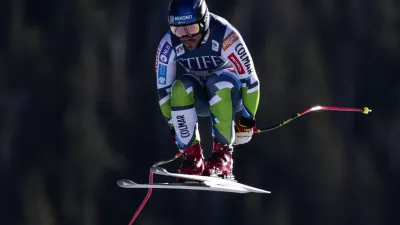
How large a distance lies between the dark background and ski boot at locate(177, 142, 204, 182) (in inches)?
169

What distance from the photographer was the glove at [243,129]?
7.25 metres

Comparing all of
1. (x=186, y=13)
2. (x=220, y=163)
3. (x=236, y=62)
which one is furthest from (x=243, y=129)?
(x=186, y=13)

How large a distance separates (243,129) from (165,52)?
2.79 feet

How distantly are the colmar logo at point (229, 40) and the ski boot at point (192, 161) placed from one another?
76cm

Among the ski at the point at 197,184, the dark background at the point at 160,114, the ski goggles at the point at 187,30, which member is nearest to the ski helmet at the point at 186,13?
the ski goggles at the point at 187,30

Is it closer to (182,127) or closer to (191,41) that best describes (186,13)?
(191,41)

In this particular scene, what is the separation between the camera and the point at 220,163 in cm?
711

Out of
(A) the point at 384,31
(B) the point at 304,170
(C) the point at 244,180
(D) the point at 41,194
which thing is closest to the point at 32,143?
(D) the point at 41,194

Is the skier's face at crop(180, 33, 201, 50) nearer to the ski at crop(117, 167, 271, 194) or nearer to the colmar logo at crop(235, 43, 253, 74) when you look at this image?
the colmar logo at crop(235, 43, 253, 74)

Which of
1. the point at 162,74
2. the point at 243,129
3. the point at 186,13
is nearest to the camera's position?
the point at 186,13

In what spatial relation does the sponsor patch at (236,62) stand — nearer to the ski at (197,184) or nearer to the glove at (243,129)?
the glove at (243,129)

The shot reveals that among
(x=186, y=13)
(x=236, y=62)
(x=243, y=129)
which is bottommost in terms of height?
(x=243, y=129)

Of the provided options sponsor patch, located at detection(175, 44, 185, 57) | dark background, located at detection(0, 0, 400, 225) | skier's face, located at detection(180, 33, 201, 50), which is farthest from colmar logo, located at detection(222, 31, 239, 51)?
dark background, located at detection(0, 0, 400, 225)

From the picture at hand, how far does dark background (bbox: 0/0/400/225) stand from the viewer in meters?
11.3
